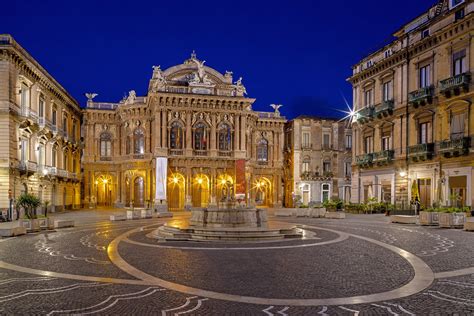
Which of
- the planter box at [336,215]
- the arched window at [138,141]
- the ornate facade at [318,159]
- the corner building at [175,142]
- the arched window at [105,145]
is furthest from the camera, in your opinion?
the ornate facade at [318,159]

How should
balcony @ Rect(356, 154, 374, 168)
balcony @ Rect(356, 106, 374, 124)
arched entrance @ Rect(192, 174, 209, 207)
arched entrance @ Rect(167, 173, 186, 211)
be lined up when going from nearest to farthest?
1. balcony @ Rect(356, 154, 374, 168)
2. balcony @ Rect(356, 106, 374, 124)
3. arched entrance @ Rect(167, 173, 186, 211)
4. arched entrance @ Rect(192, 174, 209, 207)

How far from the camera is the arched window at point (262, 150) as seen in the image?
55.1 meters

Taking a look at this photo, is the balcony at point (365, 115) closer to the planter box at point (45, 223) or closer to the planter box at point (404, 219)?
the planter box at point (404, 219)

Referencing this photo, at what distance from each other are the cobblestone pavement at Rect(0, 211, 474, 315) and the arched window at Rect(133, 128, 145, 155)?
32.6 meters

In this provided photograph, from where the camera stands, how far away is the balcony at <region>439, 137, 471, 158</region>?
27.6 metres

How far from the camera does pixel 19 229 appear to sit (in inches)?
756

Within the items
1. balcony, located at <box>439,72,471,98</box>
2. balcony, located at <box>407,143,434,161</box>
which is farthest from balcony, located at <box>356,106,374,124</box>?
balcony, located at <box>439,72,471,98</box>

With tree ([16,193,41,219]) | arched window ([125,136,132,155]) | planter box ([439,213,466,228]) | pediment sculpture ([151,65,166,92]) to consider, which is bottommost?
planter box ([439,213,466,228])

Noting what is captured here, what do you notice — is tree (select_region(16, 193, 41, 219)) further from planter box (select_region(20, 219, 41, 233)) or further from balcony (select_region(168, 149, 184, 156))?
balcony (select_region(168, 149, 184, 156))

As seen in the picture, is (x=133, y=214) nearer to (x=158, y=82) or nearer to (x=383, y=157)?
(x=158, y=82)

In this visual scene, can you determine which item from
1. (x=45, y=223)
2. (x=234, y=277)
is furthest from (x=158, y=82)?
(x=234, y=277)

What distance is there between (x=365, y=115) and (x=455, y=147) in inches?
439

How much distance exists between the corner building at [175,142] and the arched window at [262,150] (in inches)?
95.0

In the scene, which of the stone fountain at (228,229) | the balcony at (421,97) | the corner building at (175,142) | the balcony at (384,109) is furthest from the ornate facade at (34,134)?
the balcony at (421,97)
